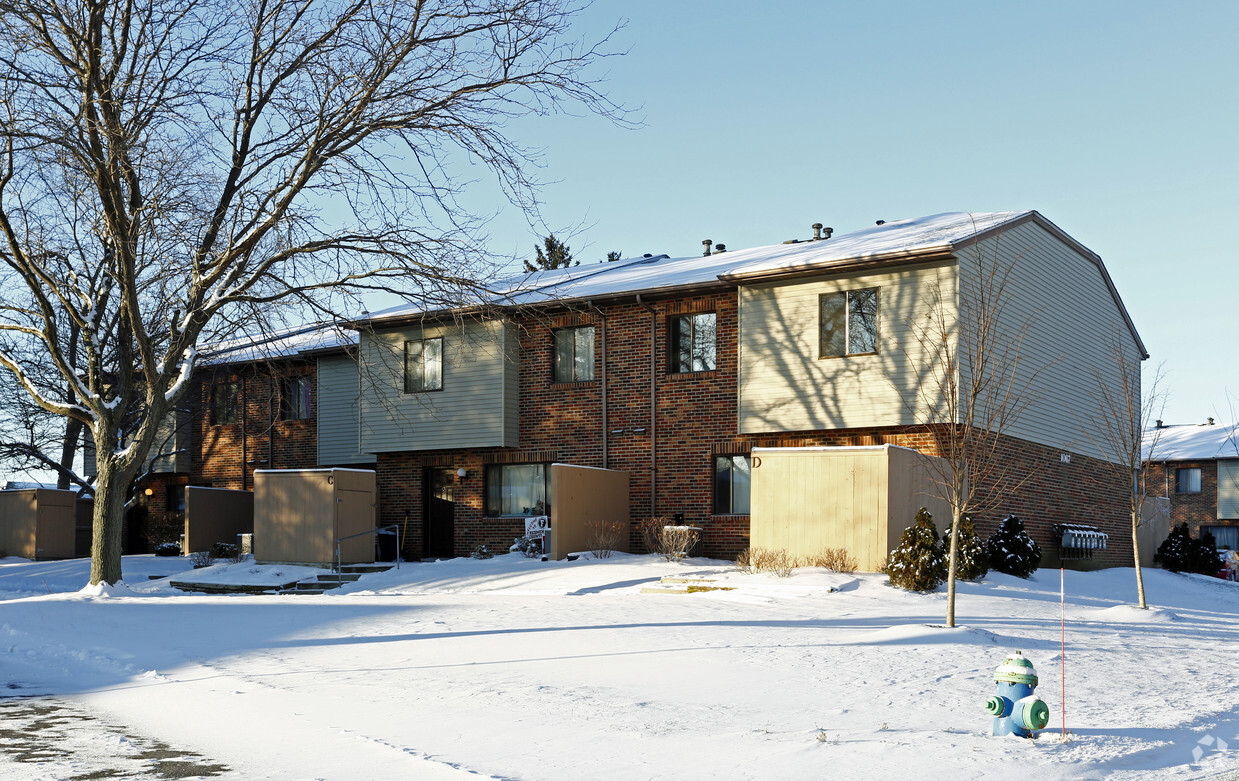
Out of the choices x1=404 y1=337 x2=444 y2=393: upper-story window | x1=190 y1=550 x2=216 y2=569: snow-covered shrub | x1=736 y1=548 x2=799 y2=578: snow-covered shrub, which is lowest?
x1=190 y1=550 x2=216 y2=569: snow-covered shrub

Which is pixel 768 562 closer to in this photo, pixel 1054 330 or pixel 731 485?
pixel 731 485

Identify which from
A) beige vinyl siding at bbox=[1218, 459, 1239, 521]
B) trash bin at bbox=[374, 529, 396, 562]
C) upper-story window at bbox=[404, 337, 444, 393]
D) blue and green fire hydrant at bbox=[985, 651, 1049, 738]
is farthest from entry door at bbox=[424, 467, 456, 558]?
beige vinyl siding at bbox=[1218, 459, 1239, 521]

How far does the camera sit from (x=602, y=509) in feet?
75.0

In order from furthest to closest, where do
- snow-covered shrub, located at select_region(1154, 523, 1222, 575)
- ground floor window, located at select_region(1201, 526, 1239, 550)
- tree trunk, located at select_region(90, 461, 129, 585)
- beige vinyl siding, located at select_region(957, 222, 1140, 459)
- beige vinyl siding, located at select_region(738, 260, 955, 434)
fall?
ground floor window, located at select_region(1201, 526, 1239, 550) < snow-covered shrub, located at select_region(1154, 523, 1222, 575) < beige vinyl siding, located at select_region(957, 222, 1140, 459) < beige vinyl siding, located at select_region(738, 260, 955, 434) < tree trunk, located at select_region(90, 461, 129, 585)

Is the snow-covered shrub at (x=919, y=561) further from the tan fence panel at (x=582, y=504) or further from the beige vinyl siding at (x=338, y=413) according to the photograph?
the beige vinyl siding at (x=338, y=413)

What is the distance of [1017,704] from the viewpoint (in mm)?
8047

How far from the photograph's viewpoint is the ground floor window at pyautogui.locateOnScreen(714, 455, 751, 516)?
23000 millimetres

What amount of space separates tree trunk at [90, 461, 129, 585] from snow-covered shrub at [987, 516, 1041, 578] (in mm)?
15636

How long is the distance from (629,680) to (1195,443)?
48360 mm

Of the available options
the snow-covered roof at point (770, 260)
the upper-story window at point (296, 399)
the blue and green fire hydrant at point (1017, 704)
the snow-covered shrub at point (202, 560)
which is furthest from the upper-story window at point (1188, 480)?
the blue and green fire hydrant at point (1017, 704)

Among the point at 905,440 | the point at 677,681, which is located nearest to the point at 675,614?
the point at 677,681

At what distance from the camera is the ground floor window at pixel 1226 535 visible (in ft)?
161

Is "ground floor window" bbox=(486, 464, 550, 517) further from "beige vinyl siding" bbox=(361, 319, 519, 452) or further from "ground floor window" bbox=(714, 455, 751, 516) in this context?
"ground floor window" bbox=(714, 455, 751, 516)

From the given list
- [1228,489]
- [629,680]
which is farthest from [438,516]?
[1228,489]
